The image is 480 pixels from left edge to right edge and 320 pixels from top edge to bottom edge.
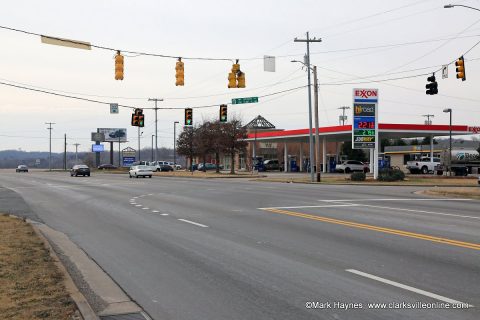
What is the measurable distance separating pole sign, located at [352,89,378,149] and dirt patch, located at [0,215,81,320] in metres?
35.6

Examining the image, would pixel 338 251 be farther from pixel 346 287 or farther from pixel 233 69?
pixel 233 69

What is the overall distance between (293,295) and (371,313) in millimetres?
1132

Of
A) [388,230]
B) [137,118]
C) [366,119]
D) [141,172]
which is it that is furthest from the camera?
[141,172]

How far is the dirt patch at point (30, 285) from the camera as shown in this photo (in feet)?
19.1

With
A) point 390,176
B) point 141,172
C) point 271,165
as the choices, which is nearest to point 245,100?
point 390,176

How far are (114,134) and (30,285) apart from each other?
130 meters

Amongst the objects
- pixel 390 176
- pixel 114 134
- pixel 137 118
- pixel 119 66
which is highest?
pixel 114 134

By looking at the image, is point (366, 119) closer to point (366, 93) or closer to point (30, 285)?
point (366, 93)

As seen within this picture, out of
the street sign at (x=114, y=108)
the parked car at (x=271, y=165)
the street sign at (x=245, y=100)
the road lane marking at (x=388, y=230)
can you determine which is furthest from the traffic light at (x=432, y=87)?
the parked car at (x=271, y=165)

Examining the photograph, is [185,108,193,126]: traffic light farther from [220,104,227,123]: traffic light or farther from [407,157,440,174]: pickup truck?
[407,157,440,174]: pickup truck

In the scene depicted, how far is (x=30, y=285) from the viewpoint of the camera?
695 centimetres

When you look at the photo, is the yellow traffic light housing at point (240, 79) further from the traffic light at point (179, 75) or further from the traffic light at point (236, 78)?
the traffic light at point (179, 75)

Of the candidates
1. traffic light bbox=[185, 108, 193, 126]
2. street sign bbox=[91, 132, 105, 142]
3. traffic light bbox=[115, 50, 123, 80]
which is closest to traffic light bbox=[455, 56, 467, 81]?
traffic light bbox=[115, 50, 123, 80]

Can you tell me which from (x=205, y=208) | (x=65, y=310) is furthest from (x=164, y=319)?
(x=205, y=208)
